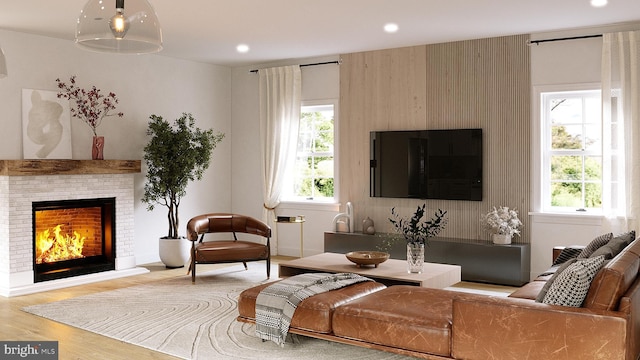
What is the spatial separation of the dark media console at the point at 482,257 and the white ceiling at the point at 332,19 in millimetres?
2211

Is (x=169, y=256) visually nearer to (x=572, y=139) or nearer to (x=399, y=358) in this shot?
(x=399, y=358)

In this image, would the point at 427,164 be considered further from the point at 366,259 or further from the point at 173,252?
the point at 173,252

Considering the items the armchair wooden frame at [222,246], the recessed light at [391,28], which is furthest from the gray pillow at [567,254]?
the armchair wooden frame at [222,246]

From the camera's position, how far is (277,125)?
8.26 m

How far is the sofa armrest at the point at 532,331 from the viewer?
2.92 meters

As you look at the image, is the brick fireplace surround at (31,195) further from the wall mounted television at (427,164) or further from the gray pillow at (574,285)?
the gray pillow at (574,285)

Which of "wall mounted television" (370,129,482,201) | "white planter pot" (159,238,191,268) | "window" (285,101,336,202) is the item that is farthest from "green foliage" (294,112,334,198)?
"white planter pot" (159,238,191,268)

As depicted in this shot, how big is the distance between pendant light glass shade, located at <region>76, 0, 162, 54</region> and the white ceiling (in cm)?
275

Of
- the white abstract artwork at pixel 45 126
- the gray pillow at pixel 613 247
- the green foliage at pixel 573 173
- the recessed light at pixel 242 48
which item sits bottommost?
the gray pillow at pixel 613 247

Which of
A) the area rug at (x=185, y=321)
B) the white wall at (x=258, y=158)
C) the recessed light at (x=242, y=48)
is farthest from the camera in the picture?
the white wall at (x=258, y=158)

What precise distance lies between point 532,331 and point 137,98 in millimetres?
5824

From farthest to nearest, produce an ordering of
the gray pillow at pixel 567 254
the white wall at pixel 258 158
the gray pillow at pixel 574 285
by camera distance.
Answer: the white wall at pixel 258 158, the gray pillow at pixel 567 254, the gray pillow at pixel 574 285

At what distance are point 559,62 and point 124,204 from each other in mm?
4988

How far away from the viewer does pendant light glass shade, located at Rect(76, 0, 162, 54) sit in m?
2.46
